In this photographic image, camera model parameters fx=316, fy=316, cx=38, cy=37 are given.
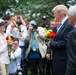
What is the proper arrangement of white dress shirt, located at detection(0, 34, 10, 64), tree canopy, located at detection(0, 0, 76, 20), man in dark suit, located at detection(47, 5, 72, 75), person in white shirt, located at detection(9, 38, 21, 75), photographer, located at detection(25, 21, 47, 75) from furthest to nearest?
tree canopy, located at detection(0, 0, 76, 20)
photographer, located at detection(25, 21, 47, 75)
person in white shirt, located at detection(9, 38, 21, 75)
white dress shirt, located at detection(0, 34, 10, 64)
man in dark suit, located at detection(47, 5, 72, 75)

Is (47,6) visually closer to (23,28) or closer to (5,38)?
(23,28)

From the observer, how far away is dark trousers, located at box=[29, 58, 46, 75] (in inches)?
350

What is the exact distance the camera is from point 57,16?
21.5 feet

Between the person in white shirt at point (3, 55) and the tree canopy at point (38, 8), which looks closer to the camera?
the person in white shirt at point (3, 55)

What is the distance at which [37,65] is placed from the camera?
9.05m

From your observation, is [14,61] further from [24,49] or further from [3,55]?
[3,55]

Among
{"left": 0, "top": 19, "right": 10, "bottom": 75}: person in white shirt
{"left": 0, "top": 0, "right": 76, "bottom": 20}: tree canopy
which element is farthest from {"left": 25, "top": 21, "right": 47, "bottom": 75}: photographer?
{"left": 0, "top": 0, "right": 76, "bottom": 20}: tree canopy

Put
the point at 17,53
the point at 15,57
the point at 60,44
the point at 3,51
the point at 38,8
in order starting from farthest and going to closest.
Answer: the point at 38,8 < the point at 17,53 < the point at 15,57 < the point at 3,51 < the point at 60,44

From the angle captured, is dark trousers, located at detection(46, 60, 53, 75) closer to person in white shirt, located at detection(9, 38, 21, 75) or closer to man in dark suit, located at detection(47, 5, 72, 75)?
person in white shirt, located at detection(9, 38, 21, 75)

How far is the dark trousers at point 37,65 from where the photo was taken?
8891mm

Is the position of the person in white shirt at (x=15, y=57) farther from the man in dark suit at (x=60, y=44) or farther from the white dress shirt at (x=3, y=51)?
the man in dark suit at (x=60, y=44)

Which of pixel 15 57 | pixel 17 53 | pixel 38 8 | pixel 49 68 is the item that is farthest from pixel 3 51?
pixel 38 8

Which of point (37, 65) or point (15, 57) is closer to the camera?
point (15, 57)

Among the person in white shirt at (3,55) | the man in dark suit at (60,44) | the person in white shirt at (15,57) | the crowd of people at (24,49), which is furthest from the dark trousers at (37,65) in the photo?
the man in dark suit at (60,44)
